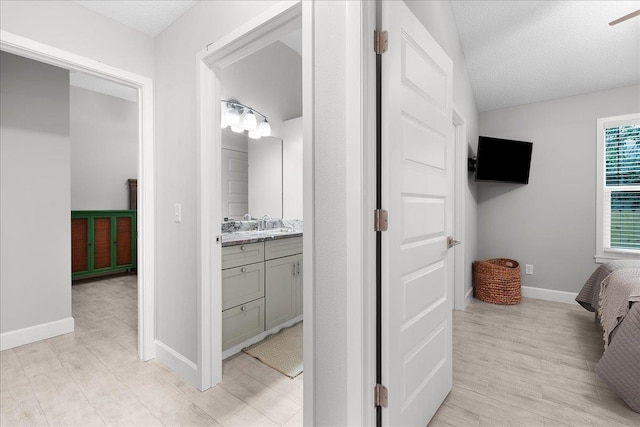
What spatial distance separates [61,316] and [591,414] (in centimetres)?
388

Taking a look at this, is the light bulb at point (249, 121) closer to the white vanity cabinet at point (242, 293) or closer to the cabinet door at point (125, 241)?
the white vanity cabinet at point (242, 293)

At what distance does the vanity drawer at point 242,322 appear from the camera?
224cm

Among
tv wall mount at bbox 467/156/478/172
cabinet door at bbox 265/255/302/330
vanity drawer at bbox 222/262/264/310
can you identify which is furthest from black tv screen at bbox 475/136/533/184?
vanity drawer at bbox 222/262/264/310

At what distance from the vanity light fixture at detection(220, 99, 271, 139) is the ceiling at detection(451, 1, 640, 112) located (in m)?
2.08

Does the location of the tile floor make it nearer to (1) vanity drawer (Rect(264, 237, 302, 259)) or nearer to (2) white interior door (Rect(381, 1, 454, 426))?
(2) white interior door (Rect(381, 1, 454, 426))

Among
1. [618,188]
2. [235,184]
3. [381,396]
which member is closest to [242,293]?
[235,184]

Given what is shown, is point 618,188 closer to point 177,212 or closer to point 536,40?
point 536,40

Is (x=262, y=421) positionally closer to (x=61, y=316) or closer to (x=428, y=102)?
(x=428, y=102)

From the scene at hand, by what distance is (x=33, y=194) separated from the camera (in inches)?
103

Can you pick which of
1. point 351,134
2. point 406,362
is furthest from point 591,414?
point 351,134

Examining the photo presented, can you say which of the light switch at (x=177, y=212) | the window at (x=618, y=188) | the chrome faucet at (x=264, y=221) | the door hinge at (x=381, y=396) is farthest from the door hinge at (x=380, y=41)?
the window at (x=618, y=188)

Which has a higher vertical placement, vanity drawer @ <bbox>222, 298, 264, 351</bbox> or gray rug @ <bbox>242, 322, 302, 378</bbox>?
vanity drawer @ <bbox>222, 298, 264, 351</bbox>

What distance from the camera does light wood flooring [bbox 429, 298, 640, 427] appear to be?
5.41ft

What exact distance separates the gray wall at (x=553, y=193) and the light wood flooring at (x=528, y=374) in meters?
0.66
